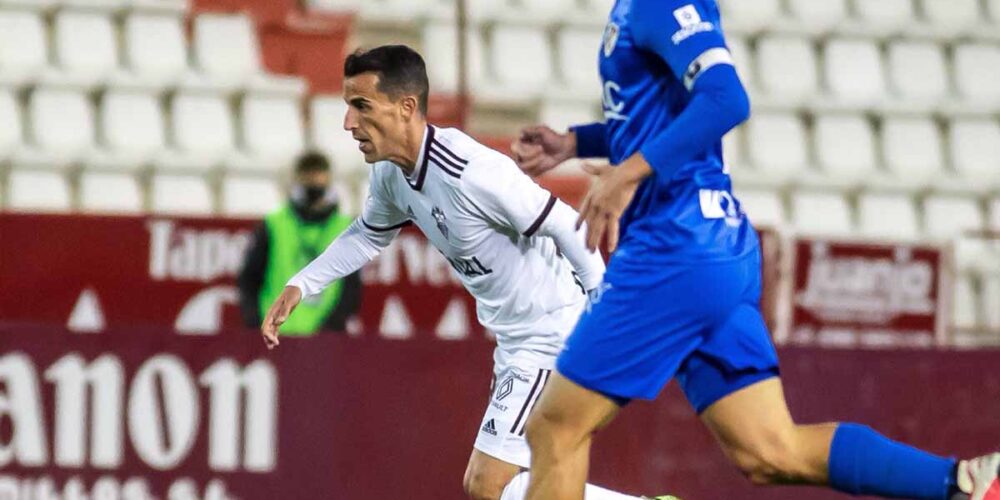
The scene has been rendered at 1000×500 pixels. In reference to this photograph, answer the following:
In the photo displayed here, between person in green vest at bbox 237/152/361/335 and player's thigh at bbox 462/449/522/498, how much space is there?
3081 millimetres

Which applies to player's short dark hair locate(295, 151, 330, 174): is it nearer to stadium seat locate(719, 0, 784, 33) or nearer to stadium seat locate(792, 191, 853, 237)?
stadium seat locate(792, 191, 853, 237)

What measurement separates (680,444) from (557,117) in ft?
15.4

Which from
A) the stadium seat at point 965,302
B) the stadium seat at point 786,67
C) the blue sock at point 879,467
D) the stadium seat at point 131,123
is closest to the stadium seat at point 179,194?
the stadium seat at point 131,123

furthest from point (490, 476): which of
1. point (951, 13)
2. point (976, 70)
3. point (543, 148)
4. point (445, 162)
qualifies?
point (951, 13)

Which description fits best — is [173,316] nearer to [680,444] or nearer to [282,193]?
[282,193]

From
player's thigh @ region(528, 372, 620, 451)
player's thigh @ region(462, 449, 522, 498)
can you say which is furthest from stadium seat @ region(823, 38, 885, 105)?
player's thigh @ region(528, 372, 620, 451)

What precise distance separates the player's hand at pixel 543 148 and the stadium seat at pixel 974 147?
8264 millimetres

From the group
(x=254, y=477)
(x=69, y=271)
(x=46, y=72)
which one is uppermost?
(x=46, y=72)

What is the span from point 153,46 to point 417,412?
4756 millimetres

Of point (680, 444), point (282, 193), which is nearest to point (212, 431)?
point (680, 444)

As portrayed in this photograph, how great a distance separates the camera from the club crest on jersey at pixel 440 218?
4.92 metres

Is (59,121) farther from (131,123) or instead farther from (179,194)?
(179,194)

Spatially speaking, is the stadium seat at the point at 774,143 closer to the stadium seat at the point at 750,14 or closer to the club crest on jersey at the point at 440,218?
the stadium seat at the point at 750,14

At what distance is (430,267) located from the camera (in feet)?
29.1
